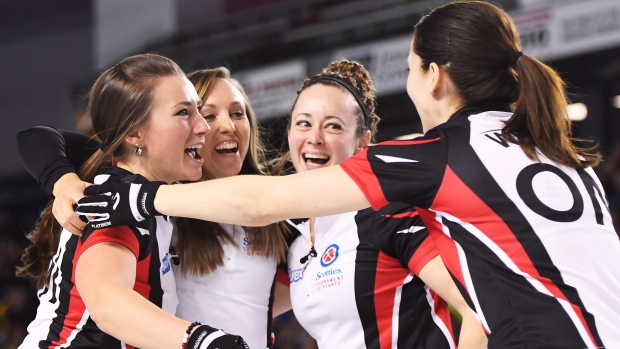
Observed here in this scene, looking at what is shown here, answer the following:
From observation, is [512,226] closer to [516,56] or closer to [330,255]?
[516,56]

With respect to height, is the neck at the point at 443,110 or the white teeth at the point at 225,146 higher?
the neck at the point at 443,110

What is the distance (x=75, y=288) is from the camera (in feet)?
8.03

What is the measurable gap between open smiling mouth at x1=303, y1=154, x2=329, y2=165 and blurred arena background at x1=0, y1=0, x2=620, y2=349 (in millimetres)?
3231

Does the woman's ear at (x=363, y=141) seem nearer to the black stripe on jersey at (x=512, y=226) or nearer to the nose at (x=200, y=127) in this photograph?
the nose at (x=200, y=127)

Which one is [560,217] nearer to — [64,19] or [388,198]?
[388,198]

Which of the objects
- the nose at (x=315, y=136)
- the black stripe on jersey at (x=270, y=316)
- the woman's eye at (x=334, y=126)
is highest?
the woman's eye at (x=334, y=126)

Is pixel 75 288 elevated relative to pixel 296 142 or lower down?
lower down

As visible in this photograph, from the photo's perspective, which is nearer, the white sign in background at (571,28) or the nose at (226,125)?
the nose at (226,125)

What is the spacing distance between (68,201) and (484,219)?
1.33 meters

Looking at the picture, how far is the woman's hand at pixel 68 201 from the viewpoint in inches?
96.4

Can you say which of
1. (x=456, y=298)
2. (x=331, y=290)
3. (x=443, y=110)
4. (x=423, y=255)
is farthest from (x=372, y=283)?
(x=443, y=110)

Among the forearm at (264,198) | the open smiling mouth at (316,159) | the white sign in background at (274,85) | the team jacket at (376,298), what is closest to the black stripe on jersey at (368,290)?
the team jacket at (376,298)

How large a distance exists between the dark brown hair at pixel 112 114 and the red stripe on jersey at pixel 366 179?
35.4 inches

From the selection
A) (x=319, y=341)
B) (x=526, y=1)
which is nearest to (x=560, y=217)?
(x=319, y=341)
